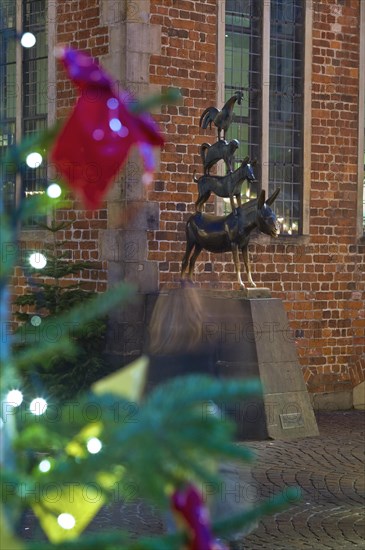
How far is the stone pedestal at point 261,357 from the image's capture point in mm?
12430

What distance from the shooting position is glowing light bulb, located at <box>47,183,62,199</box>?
30.2 inches

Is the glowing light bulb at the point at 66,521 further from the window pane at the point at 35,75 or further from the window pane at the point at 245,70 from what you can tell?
the window pane at the point at 35,75

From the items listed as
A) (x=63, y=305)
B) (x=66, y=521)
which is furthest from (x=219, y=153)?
(x=66, y=521)

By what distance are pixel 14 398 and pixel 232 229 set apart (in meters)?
11.8

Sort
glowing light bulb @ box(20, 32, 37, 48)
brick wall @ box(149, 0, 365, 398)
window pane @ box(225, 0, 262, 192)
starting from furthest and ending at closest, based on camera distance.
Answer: window pane @ box(225, 0, 262, 192), brick wall @ box(149, 0, 365, 398), glowing light bulb @ box(20, 32, 37, 48)

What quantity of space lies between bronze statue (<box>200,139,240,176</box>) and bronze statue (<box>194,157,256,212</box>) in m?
0.10

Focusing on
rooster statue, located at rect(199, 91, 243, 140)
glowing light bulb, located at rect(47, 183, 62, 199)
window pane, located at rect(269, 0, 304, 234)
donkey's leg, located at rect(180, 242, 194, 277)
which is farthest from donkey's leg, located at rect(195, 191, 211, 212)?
glowing light bulb, located at rect(47, 183, 62, 199)

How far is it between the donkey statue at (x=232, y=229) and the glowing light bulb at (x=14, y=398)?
11563mm

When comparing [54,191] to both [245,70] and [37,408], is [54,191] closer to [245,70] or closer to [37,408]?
[37,408]

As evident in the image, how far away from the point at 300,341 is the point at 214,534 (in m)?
14.6

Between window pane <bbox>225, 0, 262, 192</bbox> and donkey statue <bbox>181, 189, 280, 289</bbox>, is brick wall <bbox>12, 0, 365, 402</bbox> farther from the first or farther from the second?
donkey statue <bbox>181, 189, 280, 289</bbox>

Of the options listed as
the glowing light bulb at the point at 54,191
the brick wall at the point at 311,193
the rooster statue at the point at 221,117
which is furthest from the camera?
the brick wall at the point at 311,193

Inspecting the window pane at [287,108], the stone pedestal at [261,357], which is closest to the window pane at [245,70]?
the window pane at [287,108]

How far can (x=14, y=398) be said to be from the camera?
0.78 meters
